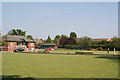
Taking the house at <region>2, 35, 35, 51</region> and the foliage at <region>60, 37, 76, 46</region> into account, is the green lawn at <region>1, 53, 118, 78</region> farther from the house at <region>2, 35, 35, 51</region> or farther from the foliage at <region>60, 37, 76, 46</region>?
the foliage at <region>60, 37, 76, 46</region>

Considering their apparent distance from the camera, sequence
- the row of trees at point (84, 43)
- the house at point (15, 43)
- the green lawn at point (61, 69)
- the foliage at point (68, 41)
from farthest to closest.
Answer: the foliage at point (68, 41)
the row of trees at point (84, 43)
the house at point (15, 43)
the green lawn at point (61, 69)

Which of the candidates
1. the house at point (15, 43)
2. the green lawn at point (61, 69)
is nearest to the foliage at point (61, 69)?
the green lawn at point (61, 69)

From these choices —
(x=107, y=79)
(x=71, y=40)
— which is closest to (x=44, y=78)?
(x=107, y=79)

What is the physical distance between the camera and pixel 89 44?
76.6m

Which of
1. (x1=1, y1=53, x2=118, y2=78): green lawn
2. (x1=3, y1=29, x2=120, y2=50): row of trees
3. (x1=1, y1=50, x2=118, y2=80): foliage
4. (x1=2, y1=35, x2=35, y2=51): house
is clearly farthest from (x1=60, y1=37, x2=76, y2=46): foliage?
(x1=1, y1=53, x2=118, y2=78): green lawn

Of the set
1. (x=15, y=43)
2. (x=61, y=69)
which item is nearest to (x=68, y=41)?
(x=15, y=43)

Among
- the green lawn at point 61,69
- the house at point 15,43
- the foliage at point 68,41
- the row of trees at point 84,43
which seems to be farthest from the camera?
the foliage at point 68,41

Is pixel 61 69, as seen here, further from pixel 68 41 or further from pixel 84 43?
pixel 68 41

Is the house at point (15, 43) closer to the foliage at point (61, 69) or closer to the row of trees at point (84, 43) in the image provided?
the row of trees at point (84, 43)

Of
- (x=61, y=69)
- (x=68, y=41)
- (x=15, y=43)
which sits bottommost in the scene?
(x=61, y=69)

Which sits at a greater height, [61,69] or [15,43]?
[15,43]

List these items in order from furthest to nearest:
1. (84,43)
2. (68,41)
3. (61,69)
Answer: (68,41) → (84,43) → (61,69)

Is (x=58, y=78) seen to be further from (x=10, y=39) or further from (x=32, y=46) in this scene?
(x=32, y=46)

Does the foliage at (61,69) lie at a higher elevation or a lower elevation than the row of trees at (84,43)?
lower
